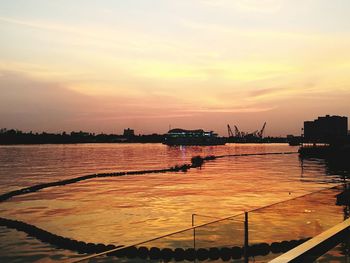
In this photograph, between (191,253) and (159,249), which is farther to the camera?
(159,249)

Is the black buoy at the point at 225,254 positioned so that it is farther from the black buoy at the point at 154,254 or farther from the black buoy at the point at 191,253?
the black buoy at the point at 154,254

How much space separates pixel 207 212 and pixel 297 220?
1730 cm

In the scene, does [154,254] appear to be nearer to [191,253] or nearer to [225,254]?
[225,254]

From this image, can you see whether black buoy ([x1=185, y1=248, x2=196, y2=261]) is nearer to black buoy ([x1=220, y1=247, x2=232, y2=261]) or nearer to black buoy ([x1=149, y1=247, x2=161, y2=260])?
black buoy ([x1=220, y1=247, x2=232, y2=261])

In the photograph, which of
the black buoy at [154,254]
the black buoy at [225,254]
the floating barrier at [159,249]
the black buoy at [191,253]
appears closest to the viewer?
the black buoy at [191,253]

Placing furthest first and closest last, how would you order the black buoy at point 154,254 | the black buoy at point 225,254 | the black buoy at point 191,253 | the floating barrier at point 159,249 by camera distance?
the black buoy at point 154,254
the black buoy at point 225,254
the floating barrier at point 159,249
the black buoy at point 191,253

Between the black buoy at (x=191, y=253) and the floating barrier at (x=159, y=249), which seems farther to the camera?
the floating barrier at (x=159, y=249)

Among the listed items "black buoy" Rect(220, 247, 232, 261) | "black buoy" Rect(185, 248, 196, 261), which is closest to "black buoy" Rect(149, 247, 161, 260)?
"black buoy" Rect(220, 247, 232, 261)

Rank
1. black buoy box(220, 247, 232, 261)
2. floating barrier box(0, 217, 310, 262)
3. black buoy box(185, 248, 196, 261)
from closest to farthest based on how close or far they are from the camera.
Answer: black buoy box(185, 248, 196, 261) → floating barrier box(0, 217, 310, 262) → black buoy box(220, 247, 232, 261)

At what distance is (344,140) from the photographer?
461 ft

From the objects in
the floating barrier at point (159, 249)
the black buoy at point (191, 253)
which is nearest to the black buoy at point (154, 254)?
the floating barrier at point (159, 249)

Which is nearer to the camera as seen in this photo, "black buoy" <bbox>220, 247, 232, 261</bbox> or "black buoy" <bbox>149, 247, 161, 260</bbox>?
"black buoy" <bbox>220, 247, 232, 261</bbox>

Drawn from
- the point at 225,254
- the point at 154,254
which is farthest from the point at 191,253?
the point at 154,254

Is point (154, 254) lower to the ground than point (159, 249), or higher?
higher
